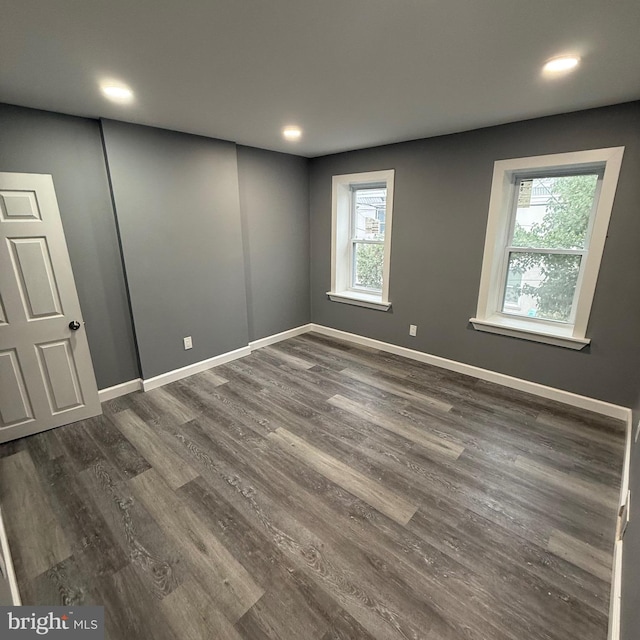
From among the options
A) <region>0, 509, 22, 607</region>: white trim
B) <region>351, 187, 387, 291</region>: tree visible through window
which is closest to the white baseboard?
<region>351, 187, 387, 291</region>: tree visible through window

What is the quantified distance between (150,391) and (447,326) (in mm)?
3221

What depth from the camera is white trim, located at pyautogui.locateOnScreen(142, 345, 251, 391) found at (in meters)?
3.26

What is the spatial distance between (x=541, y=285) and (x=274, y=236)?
3.05 m

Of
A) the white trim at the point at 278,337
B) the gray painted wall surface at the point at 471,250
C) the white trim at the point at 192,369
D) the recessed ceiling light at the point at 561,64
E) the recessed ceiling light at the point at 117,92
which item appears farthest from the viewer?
the white trim at the point at 278,337

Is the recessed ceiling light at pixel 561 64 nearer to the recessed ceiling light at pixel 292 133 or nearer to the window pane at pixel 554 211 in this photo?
the window pane at pixel 554 211

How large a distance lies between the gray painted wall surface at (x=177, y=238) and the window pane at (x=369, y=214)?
1672 millimetres

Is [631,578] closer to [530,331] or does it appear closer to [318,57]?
[530,331]

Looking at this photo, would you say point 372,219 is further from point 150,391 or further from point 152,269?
point 150,391

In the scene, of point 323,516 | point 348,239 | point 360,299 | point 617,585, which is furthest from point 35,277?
point 617,585

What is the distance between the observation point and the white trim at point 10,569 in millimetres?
1374

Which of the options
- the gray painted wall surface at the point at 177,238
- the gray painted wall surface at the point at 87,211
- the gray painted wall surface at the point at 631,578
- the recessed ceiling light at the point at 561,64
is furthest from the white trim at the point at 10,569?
the recessed ceiling light at the point at 561,64

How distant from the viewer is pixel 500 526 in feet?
5.84

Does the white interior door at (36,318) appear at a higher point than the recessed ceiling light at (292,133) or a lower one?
lower

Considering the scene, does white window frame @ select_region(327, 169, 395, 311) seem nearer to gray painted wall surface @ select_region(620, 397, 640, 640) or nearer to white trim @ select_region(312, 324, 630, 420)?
white trim @ select_region(312, 324, 630, 420)
